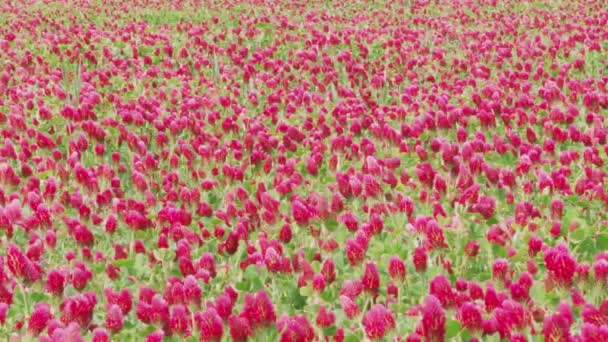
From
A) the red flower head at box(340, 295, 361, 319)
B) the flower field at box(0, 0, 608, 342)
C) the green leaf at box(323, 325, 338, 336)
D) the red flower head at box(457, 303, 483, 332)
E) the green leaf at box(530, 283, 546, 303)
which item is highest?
the red flower head at box(457, 303, 483, 332)

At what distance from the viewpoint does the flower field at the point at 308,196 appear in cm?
434

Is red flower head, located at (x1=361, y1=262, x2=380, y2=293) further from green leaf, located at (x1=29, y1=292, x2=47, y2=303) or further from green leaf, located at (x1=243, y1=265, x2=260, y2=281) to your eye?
green leaf, located at (x1=29, y1=292, x2=47, y2=303)

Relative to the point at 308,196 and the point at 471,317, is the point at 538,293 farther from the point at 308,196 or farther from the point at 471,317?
the point at 308,196

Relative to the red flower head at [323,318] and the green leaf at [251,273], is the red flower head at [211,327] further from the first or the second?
the green leaf at [251,273]

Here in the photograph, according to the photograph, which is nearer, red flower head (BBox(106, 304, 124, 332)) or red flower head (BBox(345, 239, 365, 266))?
red flower head (BBox(106, 304, 124, 332))

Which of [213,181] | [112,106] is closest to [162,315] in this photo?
[213,181]

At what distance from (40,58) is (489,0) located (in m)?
11.7

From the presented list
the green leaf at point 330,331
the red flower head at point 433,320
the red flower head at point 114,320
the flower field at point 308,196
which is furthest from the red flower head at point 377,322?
the red flower head at point 114,320

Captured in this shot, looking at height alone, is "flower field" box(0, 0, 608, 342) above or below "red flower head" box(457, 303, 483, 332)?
below

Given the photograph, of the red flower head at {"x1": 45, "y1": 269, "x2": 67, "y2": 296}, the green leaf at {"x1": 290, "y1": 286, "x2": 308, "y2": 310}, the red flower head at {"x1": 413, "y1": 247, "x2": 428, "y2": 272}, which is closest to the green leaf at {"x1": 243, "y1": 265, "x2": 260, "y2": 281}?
the green leaf at {"x1": 290, "y1": 286, "x2": 308, "y2": 310}

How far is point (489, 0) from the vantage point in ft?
67.6

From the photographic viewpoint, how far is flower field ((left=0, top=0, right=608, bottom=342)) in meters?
4.34

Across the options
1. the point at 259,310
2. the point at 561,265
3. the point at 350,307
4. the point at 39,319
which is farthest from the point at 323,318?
the point at 39,319

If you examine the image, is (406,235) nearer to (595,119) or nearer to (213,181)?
(213,181)
